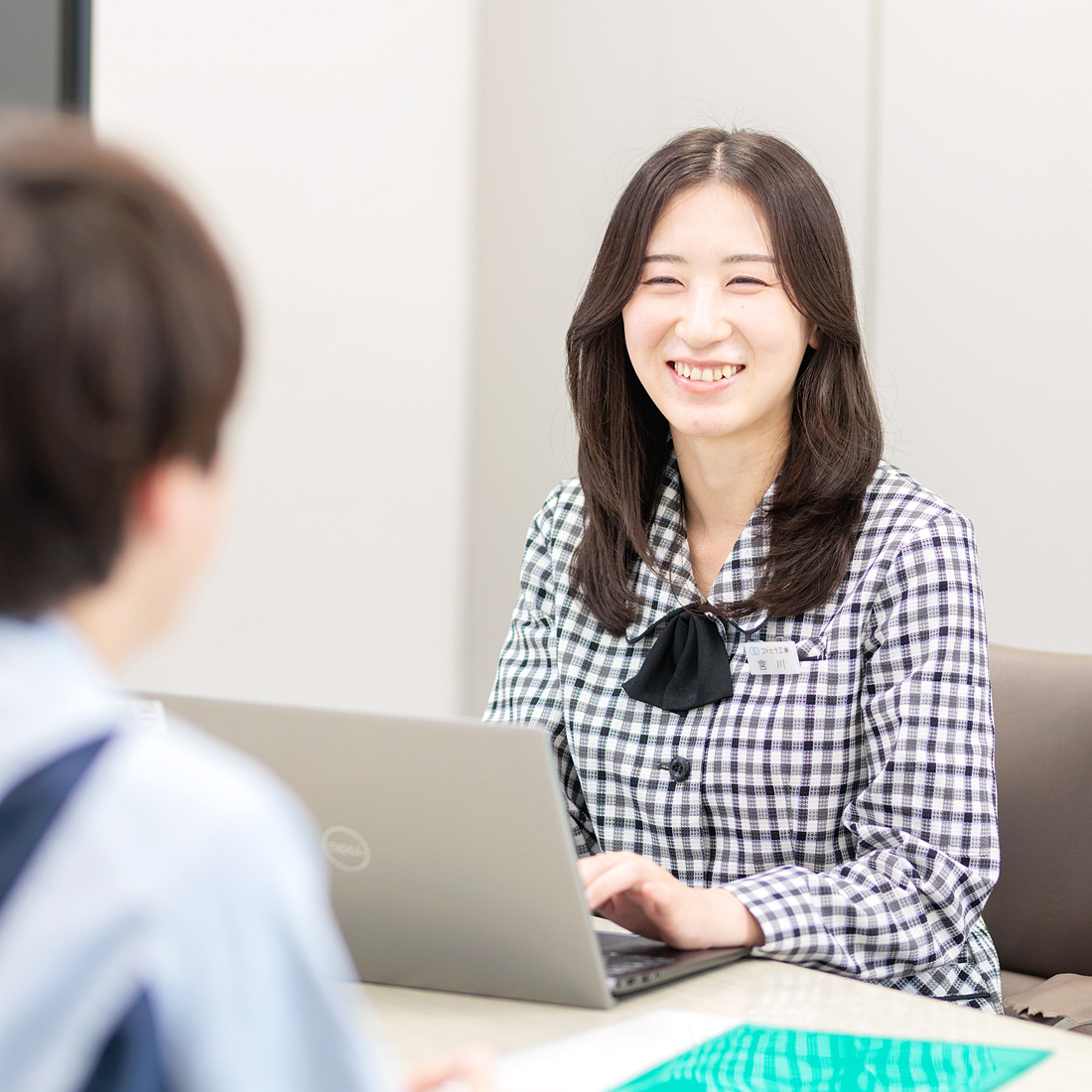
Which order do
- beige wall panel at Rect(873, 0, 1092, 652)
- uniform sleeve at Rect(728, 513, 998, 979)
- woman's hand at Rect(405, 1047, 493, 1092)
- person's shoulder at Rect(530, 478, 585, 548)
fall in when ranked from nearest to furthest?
1. woman's hand at Rect(405, 1047, 493, 1092)
2. uniform sleeve at Rect(728, 513, 998, 979)
3. person's shoulder at Rect(530, 478, 585, 548)
4. beige wall panel at Rect(873, 0, 1092, 652)

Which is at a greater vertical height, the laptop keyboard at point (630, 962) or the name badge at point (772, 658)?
the name badge at point (772, 658)

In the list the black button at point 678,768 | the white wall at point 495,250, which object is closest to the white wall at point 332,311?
the white wall at point 495,250

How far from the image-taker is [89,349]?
0.46 m

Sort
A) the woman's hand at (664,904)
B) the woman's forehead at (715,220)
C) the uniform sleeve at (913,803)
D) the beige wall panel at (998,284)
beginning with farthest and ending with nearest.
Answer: the beige wall panel at (998,284), the woman's forehead at (715,220), the uniform sleeve at (913,803), the woman's hand at (664,904)

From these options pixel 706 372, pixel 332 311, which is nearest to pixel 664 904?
pixel 706 372

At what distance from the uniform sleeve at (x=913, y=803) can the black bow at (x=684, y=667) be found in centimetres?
17

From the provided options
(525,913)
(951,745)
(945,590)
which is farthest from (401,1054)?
(945,590)

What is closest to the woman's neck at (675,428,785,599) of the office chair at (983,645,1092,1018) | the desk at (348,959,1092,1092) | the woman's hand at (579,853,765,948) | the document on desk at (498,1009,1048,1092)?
the office chair at (983,645,1092,1018)

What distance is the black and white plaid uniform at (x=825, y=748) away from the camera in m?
1.32

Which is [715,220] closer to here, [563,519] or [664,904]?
[563,519]

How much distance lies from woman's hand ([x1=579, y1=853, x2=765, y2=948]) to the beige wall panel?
4.49 feet

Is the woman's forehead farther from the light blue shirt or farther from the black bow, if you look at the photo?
the light blue shirt

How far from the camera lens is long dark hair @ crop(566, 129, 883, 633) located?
1606 millimetres

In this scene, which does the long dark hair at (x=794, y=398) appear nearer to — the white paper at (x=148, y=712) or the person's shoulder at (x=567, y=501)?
the person's shoulder at (x=567, y=501)
